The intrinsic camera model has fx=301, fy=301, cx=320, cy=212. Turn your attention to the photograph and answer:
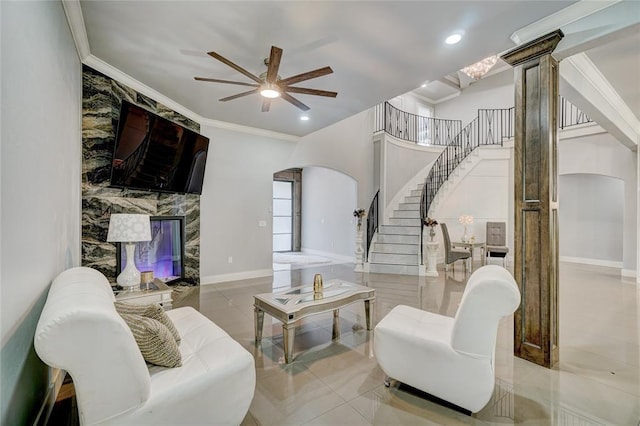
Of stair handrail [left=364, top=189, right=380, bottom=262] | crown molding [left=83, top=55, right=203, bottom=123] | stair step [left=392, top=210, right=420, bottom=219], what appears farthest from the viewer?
stair step [left=392, top=210, right=420, bottom=219]

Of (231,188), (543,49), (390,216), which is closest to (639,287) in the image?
(390,216)

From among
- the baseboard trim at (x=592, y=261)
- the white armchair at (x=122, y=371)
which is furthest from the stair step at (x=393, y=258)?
the white armchair at (x=122, y=371)

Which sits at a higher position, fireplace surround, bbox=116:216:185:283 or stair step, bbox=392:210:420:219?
stair step, bbox=392:210:420:219

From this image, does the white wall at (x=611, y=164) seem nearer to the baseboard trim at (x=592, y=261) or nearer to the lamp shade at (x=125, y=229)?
the baseboard trim at (x=592, y=261)

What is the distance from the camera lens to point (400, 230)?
7.34 m

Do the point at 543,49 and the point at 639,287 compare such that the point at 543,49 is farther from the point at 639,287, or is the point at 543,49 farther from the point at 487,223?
the point at 487,223

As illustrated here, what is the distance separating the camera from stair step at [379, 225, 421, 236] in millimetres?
7162

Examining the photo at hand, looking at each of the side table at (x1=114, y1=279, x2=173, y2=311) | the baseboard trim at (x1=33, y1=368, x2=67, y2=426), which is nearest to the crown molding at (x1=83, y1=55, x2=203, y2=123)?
the side table at (x1=114, y1=279, x2=173, y2=311)

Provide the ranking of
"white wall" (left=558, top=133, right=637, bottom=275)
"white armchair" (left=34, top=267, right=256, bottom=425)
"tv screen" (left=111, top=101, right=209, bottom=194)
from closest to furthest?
1. "white armchair" (left=34, top=267, right=256, bottom=425)
2. "tv screen" (left=111, top=101, right=209, bottom=194)
3. "white wall" (left=558, top=133, right=637, bottom=275)

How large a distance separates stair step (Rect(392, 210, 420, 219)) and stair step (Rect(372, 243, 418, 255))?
3.78 ft

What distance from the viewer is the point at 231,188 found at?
595cm

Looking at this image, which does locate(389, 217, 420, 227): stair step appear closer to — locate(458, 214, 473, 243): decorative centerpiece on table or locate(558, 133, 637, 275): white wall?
locate(458, 214, 473, 243): decorative centerpiece on table

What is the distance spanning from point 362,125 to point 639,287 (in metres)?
6.42

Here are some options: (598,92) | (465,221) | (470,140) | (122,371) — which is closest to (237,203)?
(122,371)
